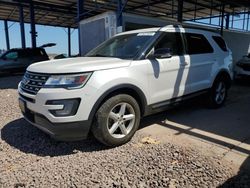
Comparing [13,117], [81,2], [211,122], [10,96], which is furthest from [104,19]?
[211,122]

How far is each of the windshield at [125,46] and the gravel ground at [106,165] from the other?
146 centimetres

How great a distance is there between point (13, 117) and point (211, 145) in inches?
161

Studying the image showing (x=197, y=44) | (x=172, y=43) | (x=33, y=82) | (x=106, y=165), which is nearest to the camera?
(x=106, y=165)

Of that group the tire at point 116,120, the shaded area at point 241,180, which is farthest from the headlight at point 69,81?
the shaded area at point 241,180

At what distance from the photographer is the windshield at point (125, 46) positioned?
448 centimetres

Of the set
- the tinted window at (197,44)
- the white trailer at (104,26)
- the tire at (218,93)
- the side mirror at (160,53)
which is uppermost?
the white trailer at (104,26)

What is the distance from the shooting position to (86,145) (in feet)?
13.4

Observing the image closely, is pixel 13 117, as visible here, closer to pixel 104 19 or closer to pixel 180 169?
pixel 180 169

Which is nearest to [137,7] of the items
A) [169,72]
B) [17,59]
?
A: [17,59]

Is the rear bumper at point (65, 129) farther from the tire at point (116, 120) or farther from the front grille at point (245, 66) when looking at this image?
the front grille at point (245, 66)

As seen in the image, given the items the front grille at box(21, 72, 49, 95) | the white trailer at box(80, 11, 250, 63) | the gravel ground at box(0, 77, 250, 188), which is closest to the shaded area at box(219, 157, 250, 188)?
the gravel ground at box(0, 77, 250, 188)

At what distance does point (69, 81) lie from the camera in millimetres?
3518

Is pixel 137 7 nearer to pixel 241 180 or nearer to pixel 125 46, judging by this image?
pixel 125 46

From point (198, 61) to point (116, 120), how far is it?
8.06 ft
